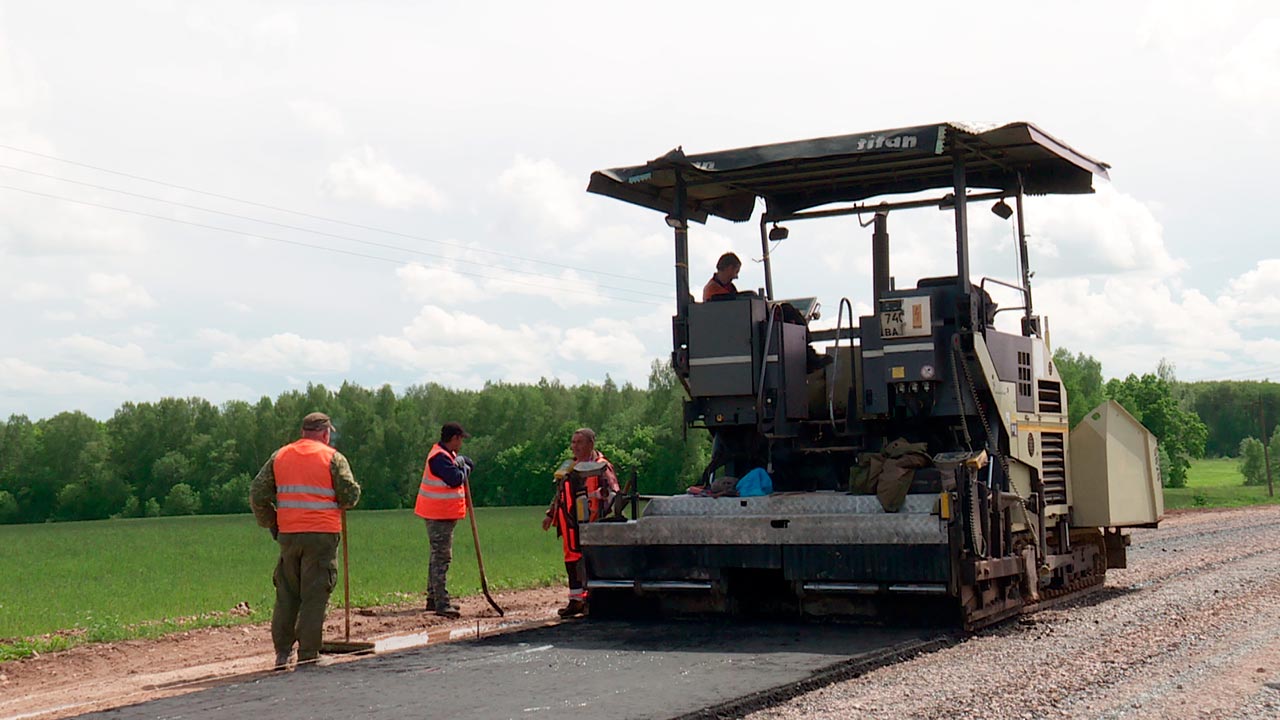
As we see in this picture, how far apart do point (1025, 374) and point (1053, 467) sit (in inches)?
38.7

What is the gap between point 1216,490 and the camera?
59.0 m

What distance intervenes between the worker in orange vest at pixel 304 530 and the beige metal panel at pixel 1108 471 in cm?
625

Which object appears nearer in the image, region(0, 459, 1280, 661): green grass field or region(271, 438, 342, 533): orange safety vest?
region(271, 438, 342, 533): orange safety vest

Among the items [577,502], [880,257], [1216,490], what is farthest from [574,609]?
[1216,490]

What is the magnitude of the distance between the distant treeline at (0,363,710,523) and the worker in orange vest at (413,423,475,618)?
70005 millimetres

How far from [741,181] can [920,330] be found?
7.74 ft

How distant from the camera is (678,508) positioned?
10180 millimetres

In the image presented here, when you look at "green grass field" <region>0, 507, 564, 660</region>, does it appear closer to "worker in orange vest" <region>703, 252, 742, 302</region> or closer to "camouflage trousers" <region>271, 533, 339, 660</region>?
"camouflage trousers" <region>271, 533, 339, 660</region>

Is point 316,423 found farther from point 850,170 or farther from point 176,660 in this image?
point 850,170

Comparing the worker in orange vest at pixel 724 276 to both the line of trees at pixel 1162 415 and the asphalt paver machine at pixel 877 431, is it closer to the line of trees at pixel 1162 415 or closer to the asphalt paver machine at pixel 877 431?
the asphalt paver machine at pixel 877 431

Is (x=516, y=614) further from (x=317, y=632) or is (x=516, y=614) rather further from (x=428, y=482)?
(x=317, y=632)

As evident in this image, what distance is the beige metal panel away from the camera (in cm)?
1154

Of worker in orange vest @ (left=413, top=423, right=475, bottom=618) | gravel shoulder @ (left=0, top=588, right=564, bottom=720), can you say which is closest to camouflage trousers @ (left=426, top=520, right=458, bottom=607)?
worker in orange vest @ (left=413, top=423, right=475, bottom=618)

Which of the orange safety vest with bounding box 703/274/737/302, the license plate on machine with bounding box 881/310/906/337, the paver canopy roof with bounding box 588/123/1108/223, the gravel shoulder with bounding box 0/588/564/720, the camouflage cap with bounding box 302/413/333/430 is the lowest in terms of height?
the gravel shoulder with bounding box 0/588/564/720
